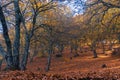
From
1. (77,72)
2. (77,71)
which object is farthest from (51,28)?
(77,72)

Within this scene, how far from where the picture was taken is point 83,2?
2033 centimetres

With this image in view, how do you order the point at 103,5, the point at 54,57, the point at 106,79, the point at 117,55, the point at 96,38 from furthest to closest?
the point at 54,57, the point at 117,55, the point at 96,38, the point at 103,5, the point at 106,79

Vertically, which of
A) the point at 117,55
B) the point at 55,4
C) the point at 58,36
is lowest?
the point at 117,55

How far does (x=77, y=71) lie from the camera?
2527cm

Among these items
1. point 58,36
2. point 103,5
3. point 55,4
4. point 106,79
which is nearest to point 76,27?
point 58,36

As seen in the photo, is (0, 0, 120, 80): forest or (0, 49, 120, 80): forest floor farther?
(0, 0, 120, 80): forest

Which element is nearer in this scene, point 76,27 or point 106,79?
point 106,79

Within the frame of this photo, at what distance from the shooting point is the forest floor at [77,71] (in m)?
10.4

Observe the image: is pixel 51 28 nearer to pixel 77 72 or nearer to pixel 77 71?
pixel 77 71

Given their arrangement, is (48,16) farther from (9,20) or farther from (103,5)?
(103,5)

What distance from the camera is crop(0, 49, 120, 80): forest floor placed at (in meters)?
10.4

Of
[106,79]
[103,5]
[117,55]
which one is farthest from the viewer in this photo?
[117,55]

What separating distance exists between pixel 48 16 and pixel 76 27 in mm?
12862

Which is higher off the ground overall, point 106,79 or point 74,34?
point 74,34
